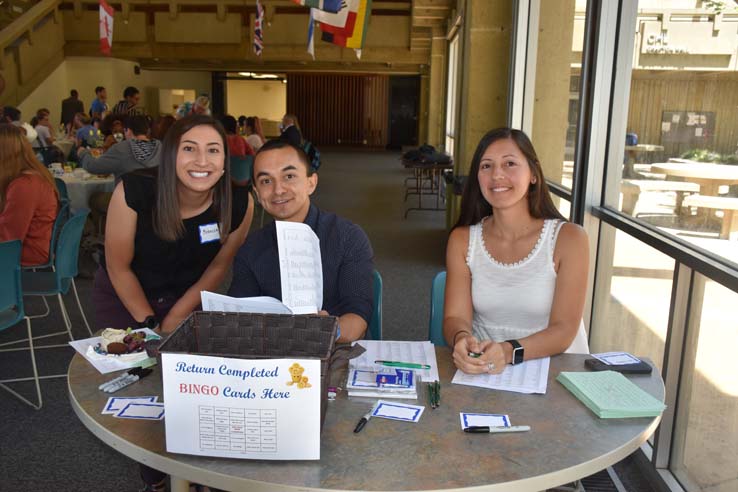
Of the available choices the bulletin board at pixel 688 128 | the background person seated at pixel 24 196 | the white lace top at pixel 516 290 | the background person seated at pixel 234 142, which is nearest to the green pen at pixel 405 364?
the white lace top at pixel 516 290

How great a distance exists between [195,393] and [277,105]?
25.0 meters

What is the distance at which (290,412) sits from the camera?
41.8 inches

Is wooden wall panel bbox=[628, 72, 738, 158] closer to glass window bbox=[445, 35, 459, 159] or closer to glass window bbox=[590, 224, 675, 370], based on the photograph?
glass window bbox=[590, 224, 675, 370]

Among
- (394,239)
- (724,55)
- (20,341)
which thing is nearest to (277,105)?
(394,239)

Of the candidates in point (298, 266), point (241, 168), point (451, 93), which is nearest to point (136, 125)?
point (241, 168)

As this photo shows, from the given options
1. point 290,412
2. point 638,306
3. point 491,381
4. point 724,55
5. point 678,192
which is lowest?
point 638,306

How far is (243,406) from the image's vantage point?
41.6 inches

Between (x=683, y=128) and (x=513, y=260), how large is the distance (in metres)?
1.11

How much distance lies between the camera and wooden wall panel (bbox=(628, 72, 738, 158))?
2.17m

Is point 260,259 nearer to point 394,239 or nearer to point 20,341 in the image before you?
point 20,341

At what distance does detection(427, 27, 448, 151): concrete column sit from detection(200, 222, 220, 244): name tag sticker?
10722 millimetres

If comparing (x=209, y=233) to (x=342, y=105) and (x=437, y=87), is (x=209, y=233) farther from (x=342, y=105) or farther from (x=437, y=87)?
(x=342, y=105)

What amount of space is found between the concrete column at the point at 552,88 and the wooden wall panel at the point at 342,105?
1930cm

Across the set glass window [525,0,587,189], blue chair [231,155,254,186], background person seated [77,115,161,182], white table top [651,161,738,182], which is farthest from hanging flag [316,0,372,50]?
white table top [651,161,738,182]
